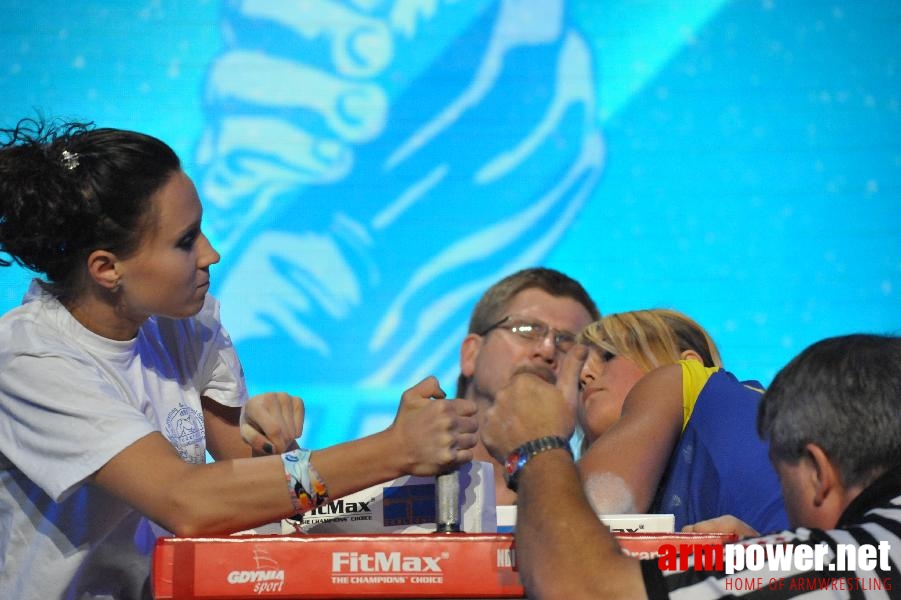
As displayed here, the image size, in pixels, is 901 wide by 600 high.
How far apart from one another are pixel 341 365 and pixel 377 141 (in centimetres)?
78

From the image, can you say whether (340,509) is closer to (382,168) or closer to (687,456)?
(687,456)

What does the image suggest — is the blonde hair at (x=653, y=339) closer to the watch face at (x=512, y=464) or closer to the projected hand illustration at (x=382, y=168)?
the watch face at (x=512, y=464)

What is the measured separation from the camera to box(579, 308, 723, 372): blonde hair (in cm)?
204

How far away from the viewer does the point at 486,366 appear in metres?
2.67

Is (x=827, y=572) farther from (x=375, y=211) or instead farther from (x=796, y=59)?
(x=796, y=59)

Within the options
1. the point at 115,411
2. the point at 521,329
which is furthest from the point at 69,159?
the point at 521,329

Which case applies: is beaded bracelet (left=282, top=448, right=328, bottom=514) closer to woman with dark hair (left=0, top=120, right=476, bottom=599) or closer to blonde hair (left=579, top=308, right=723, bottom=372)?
woman with dark hair (left=0, top=120, right=476, bottom=599)

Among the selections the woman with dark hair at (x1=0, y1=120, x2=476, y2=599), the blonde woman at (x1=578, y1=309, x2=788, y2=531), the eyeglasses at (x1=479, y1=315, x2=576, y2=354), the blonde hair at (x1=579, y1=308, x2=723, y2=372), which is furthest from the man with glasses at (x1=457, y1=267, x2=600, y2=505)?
the woman with dark hair at (x1=0, y1=120, x2=476, y2=599)

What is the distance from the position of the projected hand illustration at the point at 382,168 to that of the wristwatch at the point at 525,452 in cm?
202

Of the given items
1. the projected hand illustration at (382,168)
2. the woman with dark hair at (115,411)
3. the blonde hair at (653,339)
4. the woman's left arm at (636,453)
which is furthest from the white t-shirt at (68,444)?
the projected hand illustration at (382,168)

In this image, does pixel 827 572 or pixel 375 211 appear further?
pixel 375 211

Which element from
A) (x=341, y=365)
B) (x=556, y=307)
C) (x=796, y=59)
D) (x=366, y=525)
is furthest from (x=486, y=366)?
(x=796, y=59)

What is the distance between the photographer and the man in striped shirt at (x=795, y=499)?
3.22ft

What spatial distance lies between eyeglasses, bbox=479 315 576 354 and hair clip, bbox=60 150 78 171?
148 centimetres
